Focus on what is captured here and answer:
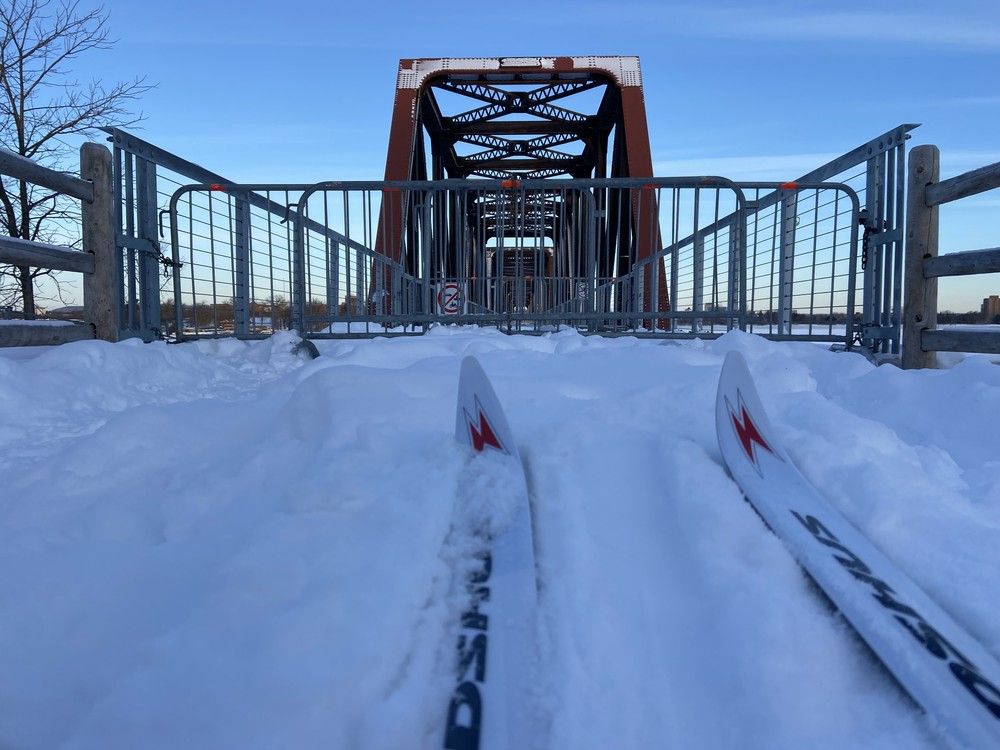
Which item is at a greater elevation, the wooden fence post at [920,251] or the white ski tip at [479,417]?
the wooden fence post at [920,251]

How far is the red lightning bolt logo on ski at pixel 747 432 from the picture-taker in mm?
1853

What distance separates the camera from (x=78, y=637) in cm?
125

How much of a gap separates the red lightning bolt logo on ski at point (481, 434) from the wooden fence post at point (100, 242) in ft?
12.1

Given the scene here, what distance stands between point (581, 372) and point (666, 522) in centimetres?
162

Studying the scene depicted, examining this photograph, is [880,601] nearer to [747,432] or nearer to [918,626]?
[918,626]

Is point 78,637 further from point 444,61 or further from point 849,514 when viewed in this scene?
point 444,61

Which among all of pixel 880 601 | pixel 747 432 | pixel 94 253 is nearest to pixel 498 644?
pixel 880 601

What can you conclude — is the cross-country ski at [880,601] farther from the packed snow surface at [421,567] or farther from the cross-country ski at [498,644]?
the cross-country ski at [498,644]

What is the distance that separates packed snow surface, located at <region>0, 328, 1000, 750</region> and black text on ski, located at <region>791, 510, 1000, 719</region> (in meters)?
0.11

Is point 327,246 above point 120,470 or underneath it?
above

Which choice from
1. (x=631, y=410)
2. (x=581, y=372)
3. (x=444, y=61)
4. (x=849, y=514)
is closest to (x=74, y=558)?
(x=631, y=410)

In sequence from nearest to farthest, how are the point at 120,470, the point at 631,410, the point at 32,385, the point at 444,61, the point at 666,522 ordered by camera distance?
1. the point at 666,522
2. the point at 120,470
3. the point at 631,410
4. the point at 32,385
5. the point at 444,61

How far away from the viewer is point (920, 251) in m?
4.16

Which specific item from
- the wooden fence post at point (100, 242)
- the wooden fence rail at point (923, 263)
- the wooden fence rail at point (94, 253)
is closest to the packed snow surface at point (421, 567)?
the wooden fence rail at point (923, 263)
